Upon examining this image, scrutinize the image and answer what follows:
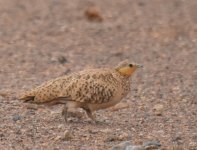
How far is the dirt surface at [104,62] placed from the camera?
8820 mm

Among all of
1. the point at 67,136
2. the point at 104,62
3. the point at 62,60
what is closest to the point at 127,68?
the point at 67,136

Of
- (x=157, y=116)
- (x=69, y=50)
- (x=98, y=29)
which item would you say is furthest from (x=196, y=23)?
(x=157, y=116)

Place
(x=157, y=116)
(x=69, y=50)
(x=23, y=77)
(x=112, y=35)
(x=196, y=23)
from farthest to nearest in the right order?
1. (x=196, y=23)
2. (x=112, y=35)
3. (x=69, y=50)
4. (x=23, y=77)
5. (x=157, y=116)

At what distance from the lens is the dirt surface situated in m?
8.82

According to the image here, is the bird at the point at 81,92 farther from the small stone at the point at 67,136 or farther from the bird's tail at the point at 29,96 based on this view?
the small stone at the point at 67,136

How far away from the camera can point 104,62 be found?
1477 centimetres

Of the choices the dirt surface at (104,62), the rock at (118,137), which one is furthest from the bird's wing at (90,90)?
the rock at (118,137)

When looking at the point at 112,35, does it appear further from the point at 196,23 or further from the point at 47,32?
the point at 196,23

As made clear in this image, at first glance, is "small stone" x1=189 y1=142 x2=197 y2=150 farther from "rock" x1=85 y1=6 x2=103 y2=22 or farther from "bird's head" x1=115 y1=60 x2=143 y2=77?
"rock" x1=85 y1=6 x2=103 y2=22

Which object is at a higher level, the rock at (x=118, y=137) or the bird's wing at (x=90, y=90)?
the bird's wing at (x=90, y=90)

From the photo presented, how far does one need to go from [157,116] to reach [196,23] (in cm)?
896

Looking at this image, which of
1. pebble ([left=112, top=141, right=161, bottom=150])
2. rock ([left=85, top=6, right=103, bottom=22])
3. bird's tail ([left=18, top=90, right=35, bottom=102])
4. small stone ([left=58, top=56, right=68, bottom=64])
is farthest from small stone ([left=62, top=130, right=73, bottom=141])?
rock ([left=85, top=6, right=103, bottom=22])

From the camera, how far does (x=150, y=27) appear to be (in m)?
18.4

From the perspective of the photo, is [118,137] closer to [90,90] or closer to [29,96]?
[90,90]
